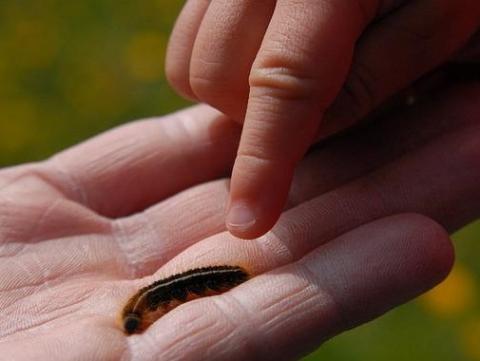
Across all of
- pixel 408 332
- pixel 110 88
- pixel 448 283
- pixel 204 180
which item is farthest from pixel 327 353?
pixel 110 88

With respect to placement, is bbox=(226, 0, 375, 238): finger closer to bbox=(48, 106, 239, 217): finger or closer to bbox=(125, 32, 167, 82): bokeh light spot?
bbox=(48, 106, 239, 217): finger

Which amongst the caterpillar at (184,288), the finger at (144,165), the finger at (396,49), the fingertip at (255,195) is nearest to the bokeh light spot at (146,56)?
the finger at (144,165)

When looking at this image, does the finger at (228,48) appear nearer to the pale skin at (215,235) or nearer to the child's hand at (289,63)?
the child's hand at (289,63)

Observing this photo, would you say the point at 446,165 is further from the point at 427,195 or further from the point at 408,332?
the point at 408,332

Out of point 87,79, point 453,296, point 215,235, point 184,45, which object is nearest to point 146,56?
point 87,79

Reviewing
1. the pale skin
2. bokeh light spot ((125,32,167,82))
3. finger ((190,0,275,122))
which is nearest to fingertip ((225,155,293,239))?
the pale skin

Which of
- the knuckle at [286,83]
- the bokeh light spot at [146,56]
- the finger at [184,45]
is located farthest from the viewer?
the bokeh light spot at [146,56]
